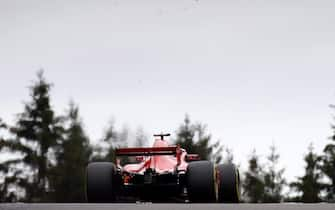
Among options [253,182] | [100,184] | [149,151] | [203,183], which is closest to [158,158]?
[149,151]

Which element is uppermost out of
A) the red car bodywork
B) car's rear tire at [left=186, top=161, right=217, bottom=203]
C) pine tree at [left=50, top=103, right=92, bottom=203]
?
pine tree at [left=50, top=103, right=92, bottom=203]

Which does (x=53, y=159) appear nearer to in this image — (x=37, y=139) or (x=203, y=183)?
(x=37, y=139)

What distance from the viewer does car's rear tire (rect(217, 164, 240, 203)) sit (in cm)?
1400

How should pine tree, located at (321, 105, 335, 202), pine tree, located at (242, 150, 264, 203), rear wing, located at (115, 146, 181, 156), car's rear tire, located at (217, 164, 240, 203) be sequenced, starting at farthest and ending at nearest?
pine tree, located at (242, 150, 264, 203) → pine tree, located at (321, 105, 335, 202) → rear wing, located at (115, 146, 181, 156) → car's rear tire, located at (217, 164, 240, 203)

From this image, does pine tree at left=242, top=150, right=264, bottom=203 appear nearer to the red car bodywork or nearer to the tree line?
the tree line

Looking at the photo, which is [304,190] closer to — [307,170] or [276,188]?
[307,170]

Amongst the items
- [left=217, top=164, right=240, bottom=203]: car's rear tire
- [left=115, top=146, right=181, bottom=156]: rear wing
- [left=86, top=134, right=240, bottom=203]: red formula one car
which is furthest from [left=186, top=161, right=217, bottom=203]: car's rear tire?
[left=115, top=146, right=181, bottom=156]: rear wing

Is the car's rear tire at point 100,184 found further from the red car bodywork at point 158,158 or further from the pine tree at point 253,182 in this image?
the pine tree at point 253,182

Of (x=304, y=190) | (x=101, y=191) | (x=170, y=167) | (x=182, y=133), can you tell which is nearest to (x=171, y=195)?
(x=170, y=167)

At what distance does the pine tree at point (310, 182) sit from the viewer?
1800 inches

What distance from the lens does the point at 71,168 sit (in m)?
49.9

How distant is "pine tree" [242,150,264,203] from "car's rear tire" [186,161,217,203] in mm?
40774

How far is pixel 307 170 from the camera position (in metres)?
48.2

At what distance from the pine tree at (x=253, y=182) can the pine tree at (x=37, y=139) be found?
14.0 meters
